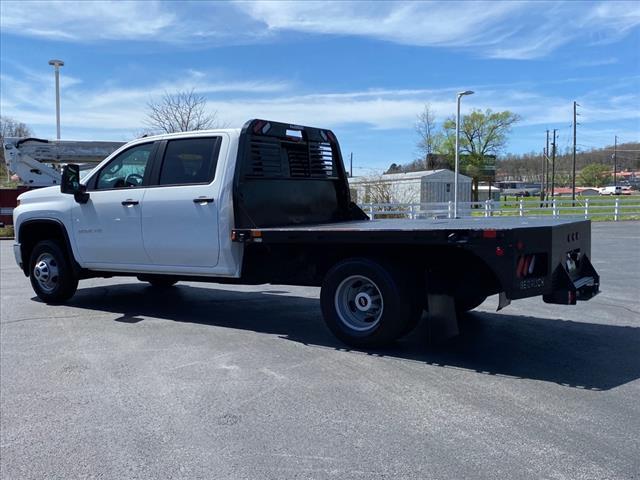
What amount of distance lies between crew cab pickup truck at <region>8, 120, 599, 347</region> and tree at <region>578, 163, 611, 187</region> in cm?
12692

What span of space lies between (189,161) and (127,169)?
109 centimetres

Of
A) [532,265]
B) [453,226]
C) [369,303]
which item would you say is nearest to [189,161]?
[369,303]

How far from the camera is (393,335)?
220 inches

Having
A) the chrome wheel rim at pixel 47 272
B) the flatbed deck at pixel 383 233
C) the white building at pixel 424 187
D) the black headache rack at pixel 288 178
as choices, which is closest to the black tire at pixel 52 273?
the chrome wheel rim at pixel 47 272

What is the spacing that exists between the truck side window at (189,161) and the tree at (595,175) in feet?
420

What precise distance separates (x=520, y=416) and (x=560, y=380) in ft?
3.06

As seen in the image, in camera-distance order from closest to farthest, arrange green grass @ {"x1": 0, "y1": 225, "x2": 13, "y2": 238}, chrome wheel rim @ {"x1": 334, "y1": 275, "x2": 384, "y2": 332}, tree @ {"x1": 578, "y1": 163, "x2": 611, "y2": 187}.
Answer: chrome wheel rim @ {"x1": 334, "y1": 275, "x2": 384, "y2": 332} → green grass @ {"x1": 0, "y1": 225, "x2": 13, "y2": 238} → tree @ {"x1": 578, "y1": 163, "x2": 611, "y2": 187}

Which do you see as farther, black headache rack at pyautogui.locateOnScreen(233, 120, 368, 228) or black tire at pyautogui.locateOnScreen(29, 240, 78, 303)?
black tire at pyautogui.locateOnScreen(29, 240, 78, 303)

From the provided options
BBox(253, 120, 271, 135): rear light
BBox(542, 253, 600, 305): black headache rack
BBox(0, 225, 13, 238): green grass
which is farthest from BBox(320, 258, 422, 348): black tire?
BBox(0, 225, 13, 238): green grass

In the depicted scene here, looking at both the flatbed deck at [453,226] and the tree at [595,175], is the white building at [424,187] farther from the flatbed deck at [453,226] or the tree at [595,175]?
the tree at [595,175]

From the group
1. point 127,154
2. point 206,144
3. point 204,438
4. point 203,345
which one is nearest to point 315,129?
point 206,144

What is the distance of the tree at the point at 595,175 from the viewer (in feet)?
400

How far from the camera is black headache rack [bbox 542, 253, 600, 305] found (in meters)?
5.30

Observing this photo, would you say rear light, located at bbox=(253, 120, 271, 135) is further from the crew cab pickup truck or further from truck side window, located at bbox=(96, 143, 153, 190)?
truck side window, located at bbox=(96, 143, 153, 190)
